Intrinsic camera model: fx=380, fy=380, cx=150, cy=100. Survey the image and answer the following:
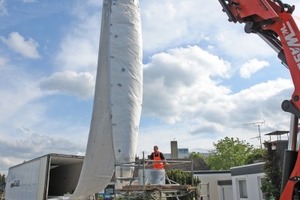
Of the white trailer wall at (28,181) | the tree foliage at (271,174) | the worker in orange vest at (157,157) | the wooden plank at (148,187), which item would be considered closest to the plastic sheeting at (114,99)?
the worker in orange vest at (157,157)

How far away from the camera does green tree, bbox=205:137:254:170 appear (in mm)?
59844

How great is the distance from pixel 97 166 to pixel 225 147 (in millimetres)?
51124

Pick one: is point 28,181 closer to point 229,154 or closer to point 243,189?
point 243,189

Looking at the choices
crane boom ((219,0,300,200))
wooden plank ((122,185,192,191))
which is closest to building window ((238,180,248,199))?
wooden plank ((122,185,192,191))

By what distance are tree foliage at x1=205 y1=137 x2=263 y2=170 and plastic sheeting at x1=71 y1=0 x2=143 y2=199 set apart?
159 feet

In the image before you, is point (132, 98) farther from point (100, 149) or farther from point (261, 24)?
point (261, 24)

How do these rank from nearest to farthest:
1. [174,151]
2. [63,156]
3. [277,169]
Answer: [277,169]
[63,156]
[174,151]

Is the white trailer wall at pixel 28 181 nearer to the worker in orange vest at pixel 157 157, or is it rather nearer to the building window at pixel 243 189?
the worker in orange vest at pixel 157 157

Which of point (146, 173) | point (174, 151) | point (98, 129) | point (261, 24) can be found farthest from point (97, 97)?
point (174, 151)

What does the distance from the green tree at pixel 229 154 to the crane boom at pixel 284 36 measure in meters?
54.7

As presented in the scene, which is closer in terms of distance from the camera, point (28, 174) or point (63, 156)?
point (63, 156)

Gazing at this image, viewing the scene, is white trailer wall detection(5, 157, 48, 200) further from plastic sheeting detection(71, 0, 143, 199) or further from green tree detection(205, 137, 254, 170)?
green tree detection(205, 137, 254, 170)

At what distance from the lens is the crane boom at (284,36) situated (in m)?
5.67

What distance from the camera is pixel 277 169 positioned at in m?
17.1
